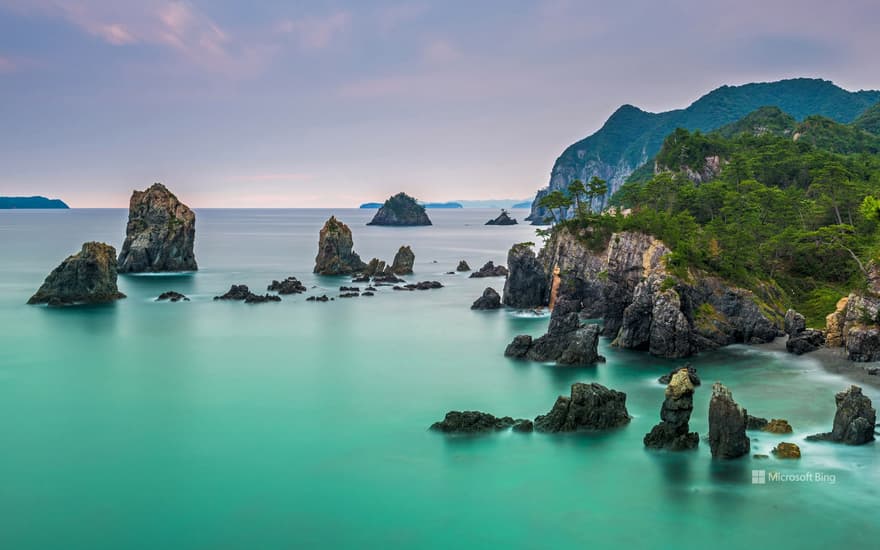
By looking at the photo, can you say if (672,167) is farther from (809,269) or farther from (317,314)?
(317,314)

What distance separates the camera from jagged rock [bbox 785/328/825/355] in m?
39.4

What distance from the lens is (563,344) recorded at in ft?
133

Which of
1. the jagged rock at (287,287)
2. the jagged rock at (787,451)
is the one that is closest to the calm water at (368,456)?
the jagged rock at (787,451)

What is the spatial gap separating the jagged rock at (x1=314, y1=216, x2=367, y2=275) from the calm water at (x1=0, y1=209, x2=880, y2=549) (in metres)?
38.7

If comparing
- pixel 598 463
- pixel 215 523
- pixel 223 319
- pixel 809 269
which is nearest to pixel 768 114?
pixel 809 269

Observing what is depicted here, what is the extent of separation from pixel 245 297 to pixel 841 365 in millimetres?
53274

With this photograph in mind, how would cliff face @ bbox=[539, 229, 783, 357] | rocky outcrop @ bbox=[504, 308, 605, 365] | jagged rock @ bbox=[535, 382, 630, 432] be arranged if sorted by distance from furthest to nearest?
cliff face @ bbox=[539, 229, 783, 357], rocky outcrop @ bbox=[504, 308, 605, 365], jagged rock @ bbox=[535, 382, 630, 432]

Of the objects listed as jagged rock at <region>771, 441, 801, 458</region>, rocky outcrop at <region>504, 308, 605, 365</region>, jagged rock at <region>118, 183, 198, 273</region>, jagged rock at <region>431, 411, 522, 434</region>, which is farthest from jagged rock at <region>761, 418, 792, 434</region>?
jagged rock at <region>118, 183, 198, 273</region>

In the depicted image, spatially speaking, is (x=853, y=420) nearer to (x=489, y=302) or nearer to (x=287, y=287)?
(x=489, y=302)

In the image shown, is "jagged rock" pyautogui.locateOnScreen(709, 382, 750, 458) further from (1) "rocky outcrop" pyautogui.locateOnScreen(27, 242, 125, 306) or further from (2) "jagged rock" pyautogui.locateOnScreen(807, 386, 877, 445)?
(1) "rocky outcrop" pyautogui.locateOnScreen(27, 242, 125, 306)

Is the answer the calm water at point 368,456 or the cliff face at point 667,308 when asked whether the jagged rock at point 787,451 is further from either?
the cliff face at point 667,308

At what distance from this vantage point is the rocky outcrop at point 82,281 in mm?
64500

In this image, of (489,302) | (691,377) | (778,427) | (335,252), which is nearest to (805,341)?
(691,377)

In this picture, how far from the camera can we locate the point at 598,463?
2592cm
